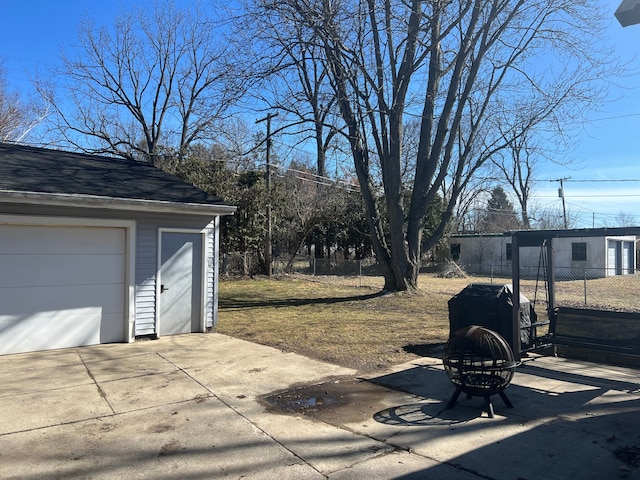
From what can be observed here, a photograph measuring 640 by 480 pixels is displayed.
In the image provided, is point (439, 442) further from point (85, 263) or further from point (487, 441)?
point (85, 263)

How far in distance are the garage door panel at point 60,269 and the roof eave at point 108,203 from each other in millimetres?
901

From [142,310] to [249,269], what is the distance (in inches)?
535

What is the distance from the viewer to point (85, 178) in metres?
8.38

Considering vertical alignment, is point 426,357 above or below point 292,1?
below

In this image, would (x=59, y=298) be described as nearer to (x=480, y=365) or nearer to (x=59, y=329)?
(x=59, y=329)

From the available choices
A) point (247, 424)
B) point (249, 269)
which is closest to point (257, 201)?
point (249, 269)

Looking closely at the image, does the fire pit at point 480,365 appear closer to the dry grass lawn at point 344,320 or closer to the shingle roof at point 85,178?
the dry grass lawn at point 344,320

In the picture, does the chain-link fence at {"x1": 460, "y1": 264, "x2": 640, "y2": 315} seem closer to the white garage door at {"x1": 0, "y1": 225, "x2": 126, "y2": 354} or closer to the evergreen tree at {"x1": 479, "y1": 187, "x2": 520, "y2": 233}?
the white garage door at {"x1": 0, "y1": 225, "x2": 126, "y2": 354}

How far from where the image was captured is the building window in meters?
29.3

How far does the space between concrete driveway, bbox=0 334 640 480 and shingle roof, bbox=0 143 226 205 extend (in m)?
2.70

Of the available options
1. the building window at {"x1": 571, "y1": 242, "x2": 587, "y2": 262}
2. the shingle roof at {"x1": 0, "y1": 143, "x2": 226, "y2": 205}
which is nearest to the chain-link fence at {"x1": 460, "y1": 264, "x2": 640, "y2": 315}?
the building window at {"x1": 571, "y1": 242, "x2": 587, "y2": 262}

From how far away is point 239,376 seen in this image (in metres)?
6.14

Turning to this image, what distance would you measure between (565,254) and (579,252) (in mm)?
853

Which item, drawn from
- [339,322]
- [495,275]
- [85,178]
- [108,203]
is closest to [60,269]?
[108,203]
